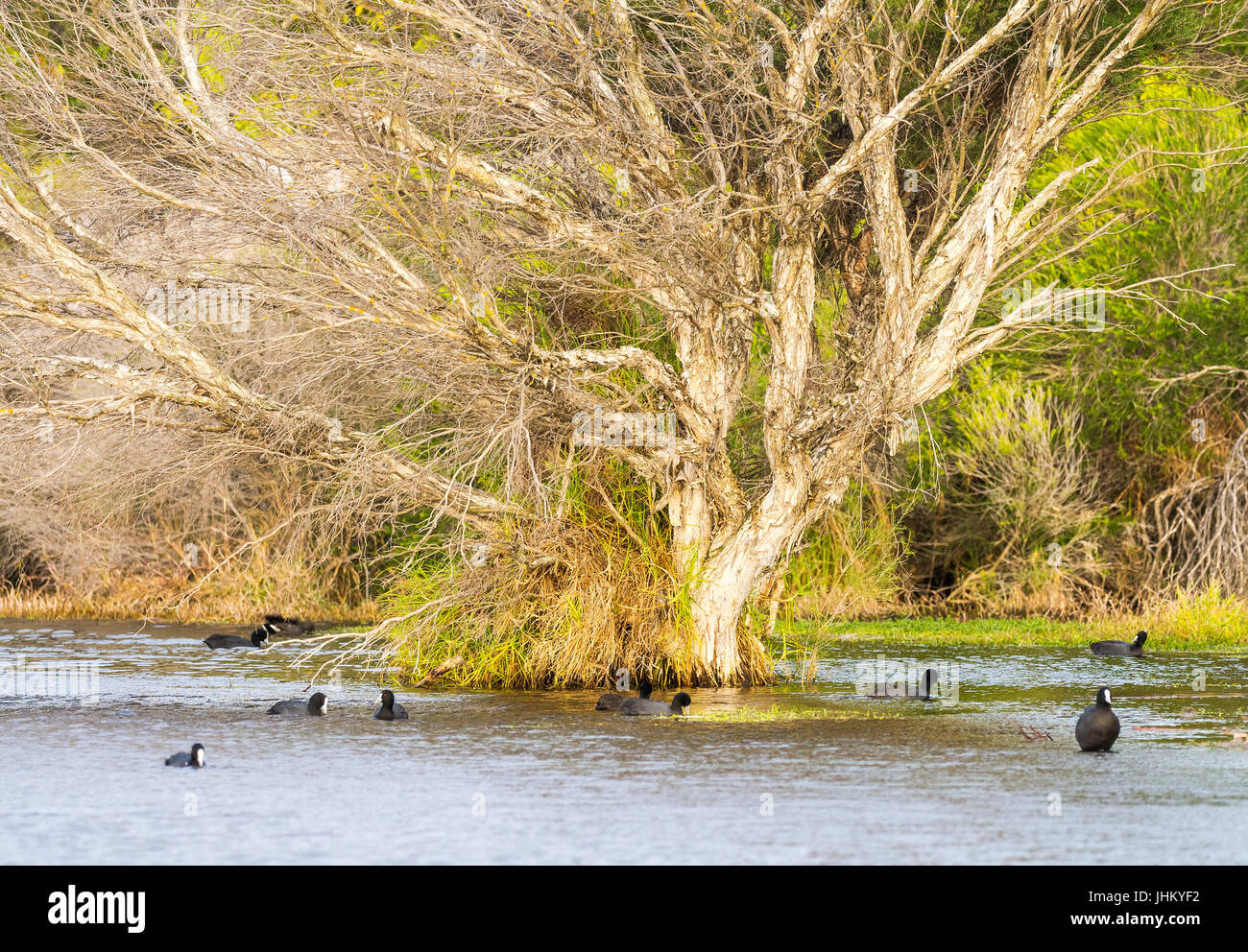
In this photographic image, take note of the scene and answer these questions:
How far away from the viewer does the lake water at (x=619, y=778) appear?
29.1 ft

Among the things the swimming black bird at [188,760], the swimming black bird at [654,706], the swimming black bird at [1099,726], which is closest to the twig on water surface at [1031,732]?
the swimming black bird at [1099,726]

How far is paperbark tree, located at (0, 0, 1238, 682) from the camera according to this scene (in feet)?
46.1

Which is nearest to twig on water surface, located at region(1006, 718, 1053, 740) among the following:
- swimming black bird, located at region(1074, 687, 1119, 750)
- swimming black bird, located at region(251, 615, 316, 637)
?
swimming black bird, located at region(1074, 687, 1119, 750)

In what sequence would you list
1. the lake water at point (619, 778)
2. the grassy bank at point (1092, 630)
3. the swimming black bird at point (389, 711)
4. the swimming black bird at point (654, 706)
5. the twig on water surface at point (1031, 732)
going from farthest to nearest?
the grassy bank at point (1092, 630) < the swimming black bird at point (654, 706) < the swimming black bird at point (389, 711) < the twig on water surface at point (1031, 732) < the lake water at point (619, 778)

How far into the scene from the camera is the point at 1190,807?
387 inches

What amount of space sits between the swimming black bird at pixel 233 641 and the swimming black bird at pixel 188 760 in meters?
8.75

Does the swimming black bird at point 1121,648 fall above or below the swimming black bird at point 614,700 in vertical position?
above

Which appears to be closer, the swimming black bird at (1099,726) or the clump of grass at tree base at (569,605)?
the swimming black bird at (1099,726)

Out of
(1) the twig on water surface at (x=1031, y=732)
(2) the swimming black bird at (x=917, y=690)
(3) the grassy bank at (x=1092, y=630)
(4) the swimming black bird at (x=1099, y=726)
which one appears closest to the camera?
(4) the swimming black bird at (x=1099, y=726)

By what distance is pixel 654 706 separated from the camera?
13695 millimetres

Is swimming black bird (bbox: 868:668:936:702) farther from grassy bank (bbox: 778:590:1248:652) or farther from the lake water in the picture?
grassy bank (bbox: 778:590:1248:652)

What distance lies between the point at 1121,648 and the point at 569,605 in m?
6.79

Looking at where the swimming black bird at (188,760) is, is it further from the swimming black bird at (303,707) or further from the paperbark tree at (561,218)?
the paperbark tree at (561,218)
